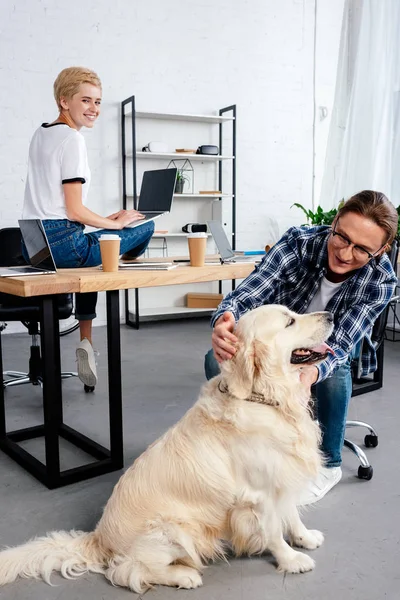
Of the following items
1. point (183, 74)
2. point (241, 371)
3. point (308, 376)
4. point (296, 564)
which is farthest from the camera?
point (183, 74)

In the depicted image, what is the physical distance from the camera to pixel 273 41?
5496mm

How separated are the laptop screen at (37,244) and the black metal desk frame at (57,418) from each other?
155 millimetres

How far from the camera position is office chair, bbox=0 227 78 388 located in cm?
286

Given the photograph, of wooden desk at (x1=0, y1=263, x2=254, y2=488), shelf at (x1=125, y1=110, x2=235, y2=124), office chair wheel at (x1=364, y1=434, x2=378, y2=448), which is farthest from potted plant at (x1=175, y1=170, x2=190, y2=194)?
office chair wheel at (x1=364, y1=434, x2=378, y2=448)

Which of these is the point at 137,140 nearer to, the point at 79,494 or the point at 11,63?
the point at 11,63

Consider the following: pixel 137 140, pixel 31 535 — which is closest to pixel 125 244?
pixel 31 535

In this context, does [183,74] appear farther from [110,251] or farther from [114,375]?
[114,375]

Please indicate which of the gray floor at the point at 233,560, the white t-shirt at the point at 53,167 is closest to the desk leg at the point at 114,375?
the gray floor at the point at 233,560

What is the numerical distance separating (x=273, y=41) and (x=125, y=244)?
4179 millimetres

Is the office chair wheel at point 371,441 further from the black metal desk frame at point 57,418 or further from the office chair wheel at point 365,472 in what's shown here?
the black metal desk frame at point 57,418

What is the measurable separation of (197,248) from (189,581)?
3.85 feet

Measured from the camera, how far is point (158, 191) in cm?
266

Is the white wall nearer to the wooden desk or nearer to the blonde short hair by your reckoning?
the blonde short hair

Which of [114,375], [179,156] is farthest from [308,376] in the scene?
[179,156]
